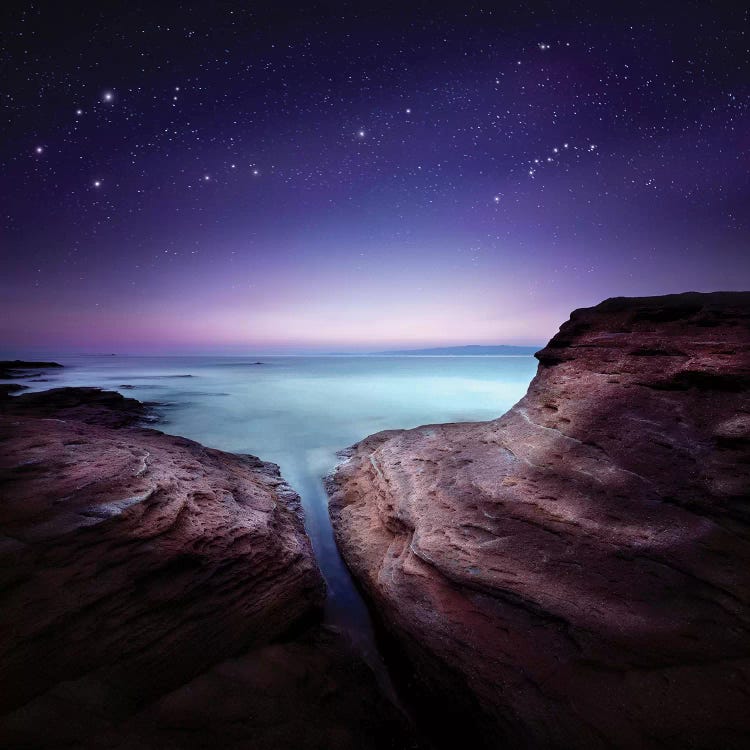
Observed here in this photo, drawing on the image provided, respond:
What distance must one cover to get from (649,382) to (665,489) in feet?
5.61

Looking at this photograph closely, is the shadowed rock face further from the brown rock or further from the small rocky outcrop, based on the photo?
the small rocky outcrop

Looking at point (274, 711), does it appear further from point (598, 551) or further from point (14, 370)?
point (14, 370)

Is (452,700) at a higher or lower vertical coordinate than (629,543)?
lower

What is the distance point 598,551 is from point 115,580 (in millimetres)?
4425

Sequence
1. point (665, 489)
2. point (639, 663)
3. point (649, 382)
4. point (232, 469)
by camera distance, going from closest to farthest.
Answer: point (639, 663) → point (665, 489) → point (649, 382) → point (232, 469)

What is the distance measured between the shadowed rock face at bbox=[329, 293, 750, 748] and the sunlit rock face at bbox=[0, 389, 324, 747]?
5.01 ft

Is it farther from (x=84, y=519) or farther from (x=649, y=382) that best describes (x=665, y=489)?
(x=84, y=519)

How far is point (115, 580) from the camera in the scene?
302cm

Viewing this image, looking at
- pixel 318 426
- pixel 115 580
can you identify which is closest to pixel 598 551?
pixel 115 580

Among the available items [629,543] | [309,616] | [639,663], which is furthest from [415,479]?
[639,663]

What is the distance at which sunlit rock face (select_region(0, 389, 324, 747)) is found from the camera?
7.69 feet

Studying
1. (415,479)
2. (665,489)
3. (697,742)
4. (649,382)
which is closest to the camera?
(697,742)

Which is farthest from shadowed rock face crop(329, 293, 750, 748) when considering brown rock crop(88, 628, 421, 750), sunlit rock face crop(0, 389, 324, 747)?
sunlit rock face crop(0, 389, 324, 747)

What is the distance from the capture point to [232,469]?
7059mm
